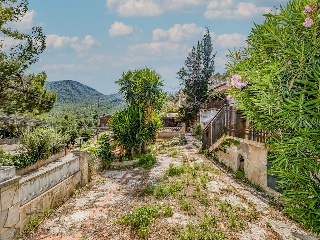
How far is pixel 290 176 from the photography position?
3137 millimetres

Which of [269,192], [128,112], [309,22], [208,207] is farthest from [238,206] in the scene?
[128,112]

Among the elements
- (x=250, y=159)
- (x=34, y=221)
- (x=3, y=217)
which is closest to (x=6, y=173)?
(x=3, y=217)

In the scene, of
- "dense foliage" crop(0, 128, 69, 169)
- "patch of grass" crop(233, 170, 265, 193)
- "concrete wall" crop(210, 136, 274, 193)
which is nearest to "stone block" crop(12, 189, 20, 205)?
"dense foliage" crop(0, 128, 69, 169)

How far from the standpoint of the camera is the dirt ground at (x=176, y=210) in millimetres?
6320

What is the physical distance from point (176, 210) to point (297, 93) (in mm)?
5763

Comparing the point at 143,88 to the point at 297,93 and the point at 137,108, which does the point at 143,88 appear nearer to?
the point at 137,108

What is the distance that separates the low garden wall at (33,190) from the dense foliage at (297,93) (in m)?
6.19

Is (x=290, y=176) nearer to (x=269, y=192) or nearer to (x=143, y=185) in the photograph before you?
(x=269, y=192)

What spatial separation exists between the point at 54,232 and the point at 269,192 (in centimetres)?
802

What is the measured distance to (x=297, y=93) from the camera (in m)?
2.82

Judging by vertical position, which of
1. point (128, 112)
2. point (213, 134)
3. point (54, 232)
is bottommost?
point (54, 232)

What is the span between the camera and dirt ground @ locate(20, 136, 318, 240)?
20.7 feet

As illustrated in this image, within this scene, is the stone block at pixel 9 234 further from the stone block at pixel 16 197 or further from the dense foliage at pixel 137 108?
the dense foliage at pixel 137 108

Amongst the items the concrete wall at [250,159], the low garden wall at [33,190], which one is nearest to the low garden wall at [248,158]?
the concrete wall at [250,159]
